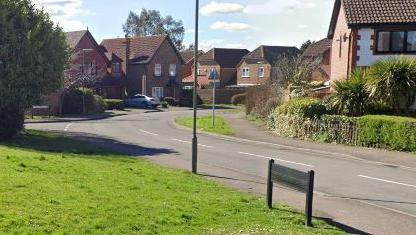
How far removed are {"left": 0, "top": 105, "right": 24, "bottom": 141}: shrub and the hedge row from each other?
1297cm

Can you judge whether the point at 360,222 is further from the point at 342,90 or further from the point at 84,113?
the point at 84,113

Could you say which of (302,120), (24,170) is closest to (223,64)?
(302,120)

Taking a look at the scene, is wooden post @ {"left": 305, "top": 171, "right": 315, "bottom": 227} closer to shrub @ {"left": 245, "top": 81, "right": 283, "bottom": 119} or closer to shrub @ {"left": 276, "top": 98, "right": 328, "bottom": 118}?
shrub @ {"left": 276, "top": 98, "right": 328, "bottom": 118}

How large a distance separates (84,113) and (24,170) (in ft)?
131

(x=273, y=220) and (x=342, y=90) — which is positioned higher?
(x=342, y=90)

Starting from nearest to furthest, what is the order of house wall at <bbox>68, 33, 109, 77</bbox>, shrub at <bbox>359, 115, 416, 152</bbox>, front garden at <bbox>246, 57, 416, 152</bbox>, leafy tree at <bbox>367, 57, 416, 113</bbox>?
shrub at <bbox>359, 115, 416, 152</bbox>
front garden at <bbox>246, 57, 416, 152</bbox>
leafy tree at <bbox>367, 57, 416, 113</bbox>
house wall at <bbox>68, 33, 109, 77</bbox>

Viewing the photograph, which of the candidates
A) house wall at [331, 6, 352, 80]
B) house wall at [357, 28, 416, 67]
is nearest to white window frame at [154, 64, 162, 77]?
house wall at [331, 6, 352, 80]

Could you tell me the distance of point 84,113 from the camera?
166 ft

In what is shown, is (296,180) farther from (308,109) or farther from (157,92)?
(157,92)

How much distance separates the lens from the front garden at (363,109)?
75.4ft

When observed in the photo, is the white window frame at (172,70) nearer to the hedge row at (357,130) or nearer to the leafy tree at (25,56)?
the hedge row at (357,130)

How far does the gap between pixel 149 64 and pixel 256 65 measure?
20.5 meters

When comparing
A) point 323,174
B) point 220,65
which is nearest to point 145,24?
point 220,65

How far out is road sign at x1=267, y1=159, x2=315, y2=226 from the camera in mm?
9010
